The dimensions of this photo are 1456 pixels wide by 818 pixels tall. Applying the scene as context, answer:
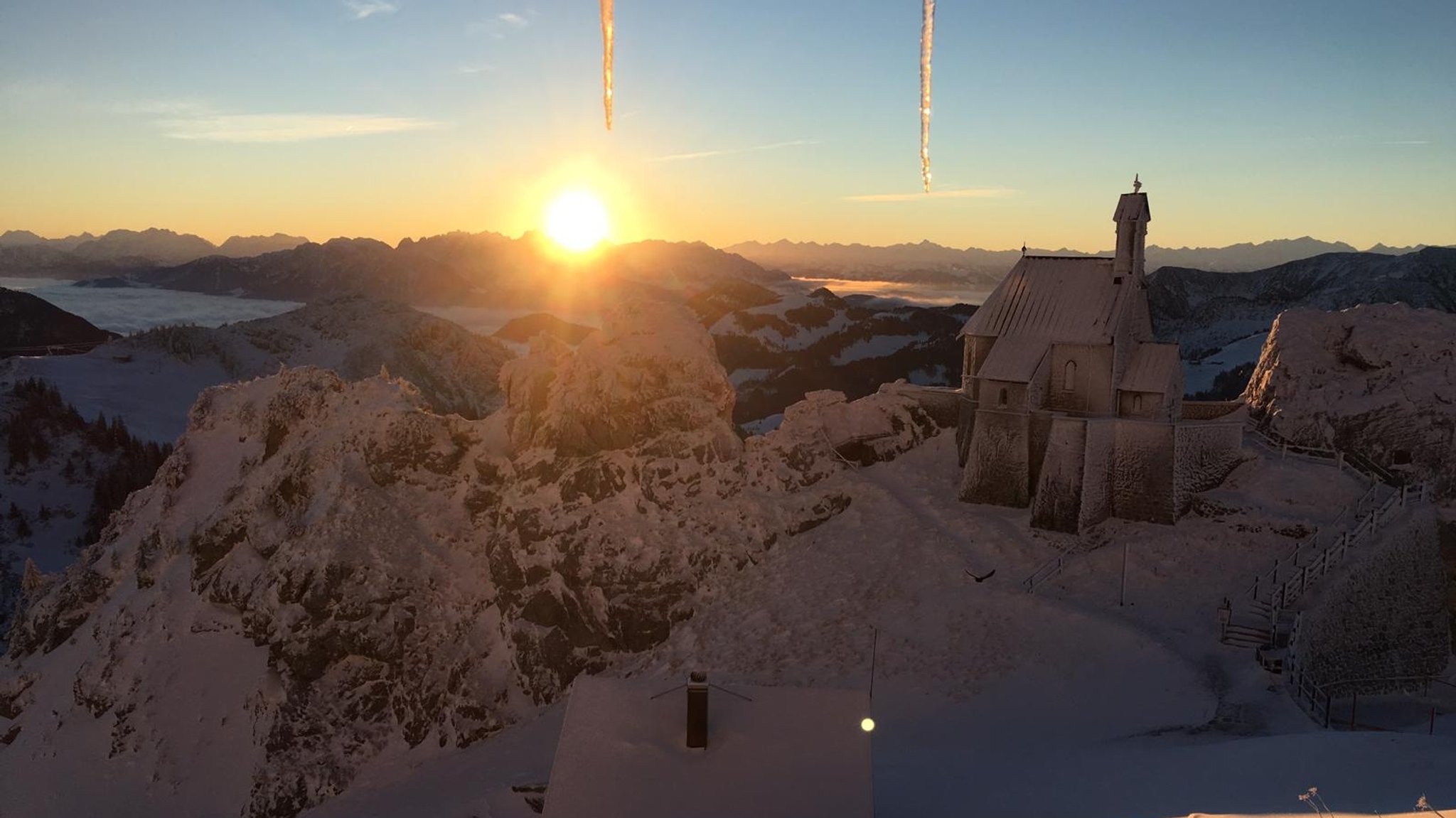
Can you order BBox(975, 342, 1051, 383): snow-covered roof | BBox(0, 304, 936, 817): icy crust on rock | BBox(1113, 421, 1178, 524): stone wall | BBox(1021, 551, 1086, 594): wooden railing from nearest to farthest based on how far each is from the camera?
BBox(1021, 551, 1086, 594): wooden railing, BBox(1113, 421, 1178, 524): stone wall, BBox(0, 304, 936, 817): icy crust on rock, BBox(975, 342, 1051, 383): snow-covered roof

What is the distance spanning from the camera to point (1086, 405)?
40.2 metres

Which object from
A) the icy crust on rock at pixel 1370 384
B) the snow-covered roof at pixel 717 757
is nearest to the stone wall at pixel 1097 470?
the icy crust on rock at pixel 1370 384

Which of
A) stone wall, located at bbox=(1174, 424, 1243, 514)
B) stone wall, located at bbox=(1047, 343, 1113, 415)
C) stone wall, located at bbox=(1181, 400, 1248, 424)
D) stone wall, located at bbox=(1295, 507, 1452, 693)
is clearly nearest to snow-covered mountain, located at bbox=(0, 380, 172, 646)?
stone wall, located at bbox=(1047, 343, 1113, 415)

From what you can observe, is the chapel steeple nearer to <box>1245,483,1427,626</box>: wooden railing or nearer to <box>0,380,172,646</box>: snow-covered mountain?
<box>1245,483,1427,626</box>: wooden railing

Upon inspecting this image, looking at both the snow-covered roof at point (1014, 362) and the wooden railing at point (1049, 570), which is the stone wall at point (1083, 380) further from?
the wooden railing at point (1049, 570)

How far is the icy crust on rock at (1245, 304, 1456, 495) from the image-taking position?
42.8 metres

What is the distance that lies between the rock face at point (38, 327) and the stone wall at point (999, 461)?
187034 mm

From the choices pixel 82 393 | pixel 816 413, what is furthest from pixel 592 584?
pixel 82 393

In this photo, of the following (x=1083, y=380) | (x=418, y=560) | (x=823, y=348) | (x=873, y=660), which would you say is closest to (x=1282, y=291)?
(x=823, y=348)

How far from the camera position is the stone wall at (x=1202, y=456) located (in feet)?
124

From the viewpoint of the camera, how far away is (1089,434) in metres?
38.1

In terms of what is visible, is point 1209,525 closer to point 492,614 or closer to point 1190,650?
point 1190,650

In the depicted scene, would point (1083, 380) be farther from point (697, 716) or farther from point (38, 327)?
point (38, 327)

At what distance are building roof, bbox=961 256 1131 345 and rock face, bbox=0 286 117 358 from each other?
186837mm
